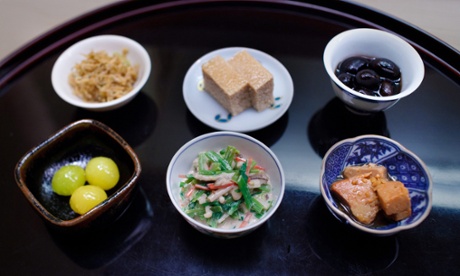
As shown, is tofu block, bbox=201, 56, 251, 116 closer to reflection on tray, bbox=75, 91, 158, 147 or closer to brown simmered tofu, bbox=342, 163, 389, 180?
reflection on tray, bbox=75, 91, 158, 147

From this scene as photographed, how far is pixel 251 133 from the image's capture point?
1.68 meters

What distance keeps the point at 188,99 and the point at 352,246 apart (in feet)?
2.95

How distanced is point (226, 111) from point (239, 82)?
150 mm

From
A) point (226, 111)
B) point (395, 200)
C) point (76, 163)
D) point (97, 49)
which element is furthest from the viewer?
point (97, 49)

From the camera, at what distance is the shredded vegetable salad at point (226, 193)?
4.46 ft

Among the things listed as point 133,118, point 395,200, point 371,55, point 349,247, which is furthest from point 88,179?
point 371,55

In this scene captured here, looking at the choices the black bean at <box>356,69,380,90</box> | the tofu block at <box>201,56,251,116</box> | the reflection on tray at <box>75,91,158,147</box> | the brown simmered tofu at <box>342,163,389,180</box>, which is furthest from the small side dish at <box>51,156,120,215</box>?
the black bean at <box>356,69,380,90</box>

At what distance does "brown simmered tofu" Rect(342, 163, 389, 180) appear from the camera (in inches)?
55.2

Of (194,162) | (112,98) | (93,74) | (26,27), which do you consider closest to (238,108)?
(194,162)

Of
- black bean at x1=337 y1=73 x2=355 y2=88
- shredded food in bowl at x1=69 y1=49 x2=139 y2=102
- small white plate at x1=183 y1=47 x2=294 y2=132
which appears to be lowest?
small white plate at x1=183 y1=47 x2=294 y2=132

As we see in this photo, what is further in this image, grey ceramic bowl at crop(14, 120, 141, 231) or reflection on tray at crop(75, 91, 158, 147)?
reflection on tray at crop(75, 91, 158, 147)

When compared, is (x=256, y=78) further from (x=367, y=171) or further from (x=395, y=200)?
(x=395, y=200)

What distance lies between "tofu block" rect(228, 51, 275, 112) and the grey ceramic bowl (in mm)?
568

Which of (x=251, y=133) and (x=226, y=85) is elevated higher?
(x=226, y=85)
